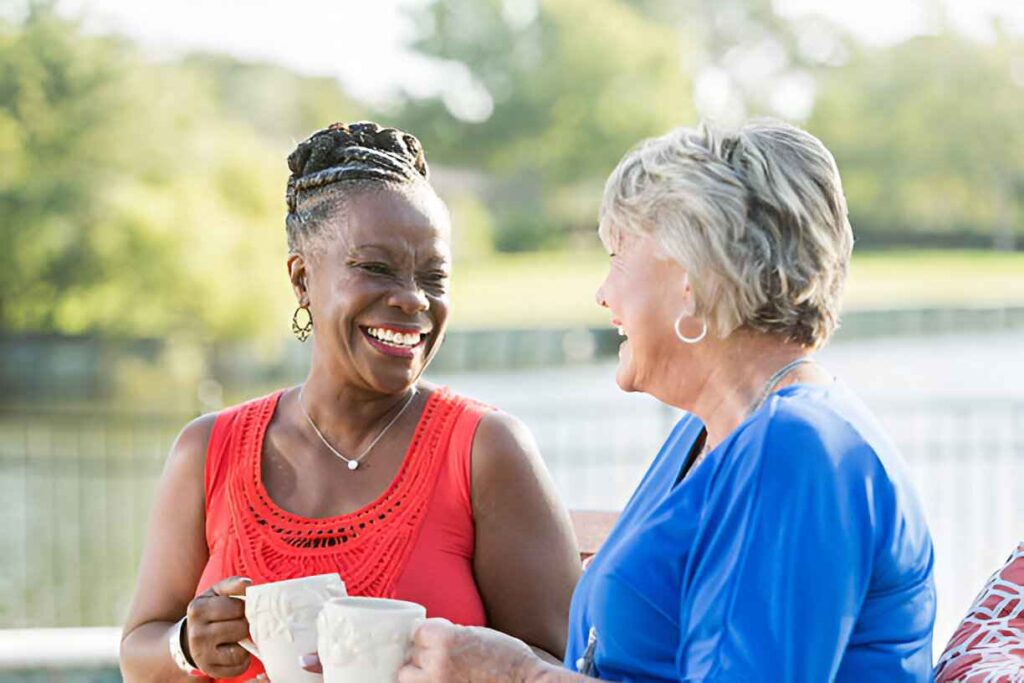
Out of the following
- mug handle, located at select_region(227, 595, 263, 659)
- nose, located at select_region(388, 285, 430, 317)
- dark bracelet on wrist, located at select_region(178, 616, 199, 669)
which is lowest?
dark bracelet on wrist, located at select_region(178, 616, 199, 669)

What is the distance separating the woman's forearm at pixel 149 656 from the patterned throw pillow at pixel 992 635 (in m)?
0.99

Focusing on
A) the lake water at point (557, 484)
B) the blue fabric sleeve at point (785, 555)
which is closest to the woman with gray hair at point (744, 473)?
the blue fabric sleeve at point (785, 555)

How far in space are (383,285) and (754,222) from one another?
2.13 feet

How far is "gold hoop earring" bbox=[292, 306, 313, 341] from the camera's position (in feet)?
6.45

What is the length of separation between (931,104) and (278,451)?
48.9 meters

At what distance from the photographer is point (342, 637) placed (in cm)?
132

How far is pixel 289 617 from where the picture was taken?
141 centimetres

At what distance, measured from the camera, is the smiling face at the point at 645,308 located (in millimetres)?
1406

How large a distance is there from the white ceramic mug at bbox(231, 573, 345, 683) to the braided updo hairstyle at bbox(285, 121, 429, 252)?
0.64m

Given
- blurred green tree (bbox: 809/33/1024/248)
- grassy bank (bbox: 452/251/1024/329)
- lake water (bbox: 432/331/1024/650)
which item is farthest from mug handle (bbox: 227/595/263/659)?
blurred green tree (bbox: 809/33/1024/248)

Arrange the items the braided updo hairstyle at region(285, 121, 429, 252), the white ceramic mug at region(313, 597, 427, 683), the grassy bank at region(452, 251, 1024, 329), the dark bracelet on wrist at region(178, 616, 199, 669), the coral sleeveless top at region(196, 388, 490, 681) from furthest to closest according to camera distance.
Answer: the grassy bank at region(452, 251, 1024, 329), the braided updo hairstyle at region(285, 121, 429, 252), the coral sleeveless top at region(196, 388, 490, 681), the dark bracelet on wrist at region(178, 616, 199, 669), the white ceramic mug at region(313, 597, 427, 683)

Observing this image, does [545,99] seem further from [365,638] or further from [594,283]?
[365,638]

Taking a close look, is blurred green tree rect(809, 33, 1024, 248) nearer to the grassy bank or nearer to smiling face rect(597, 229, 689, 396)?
the grassy bank

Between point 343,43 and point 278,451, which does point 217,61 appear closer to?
point 343,43
